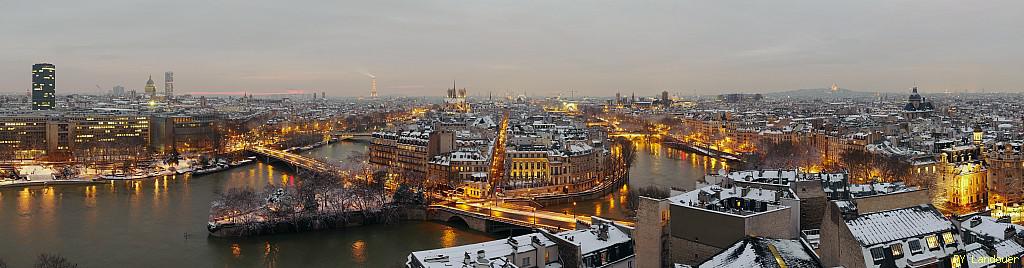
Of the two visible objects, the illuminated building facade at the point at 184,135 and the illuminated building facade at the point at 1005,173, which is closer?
the illuminated building facade at the point at 1005,173

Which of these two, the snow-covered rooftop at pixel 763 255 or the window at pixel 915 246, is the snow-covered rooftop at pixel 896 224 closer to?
the window at pixel 915 246

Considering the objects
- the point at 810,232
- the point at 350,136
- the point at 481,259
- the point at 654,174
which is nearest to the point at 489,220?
the point at 481,259

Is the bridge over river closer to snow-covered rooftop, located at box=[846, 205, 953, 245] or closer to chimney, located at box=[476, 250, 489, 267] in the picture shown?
chimney, located at box=[476, 250, 489, 267]

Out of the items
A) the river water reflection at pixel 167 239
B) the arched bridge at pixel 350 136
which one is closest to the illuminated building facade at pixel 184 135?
the arched bridge at pixel 350 136

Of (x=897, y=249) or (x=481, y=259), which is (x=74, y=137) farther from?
(x=897, y=249)

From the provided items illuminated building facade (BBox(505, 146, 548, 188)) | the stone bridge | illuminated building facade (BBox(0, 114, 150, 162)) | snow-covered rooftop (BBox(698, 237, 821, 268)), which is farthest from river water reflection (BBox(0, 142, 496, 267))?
illuminated building facade (BBox(0, 114, 150, 162))
